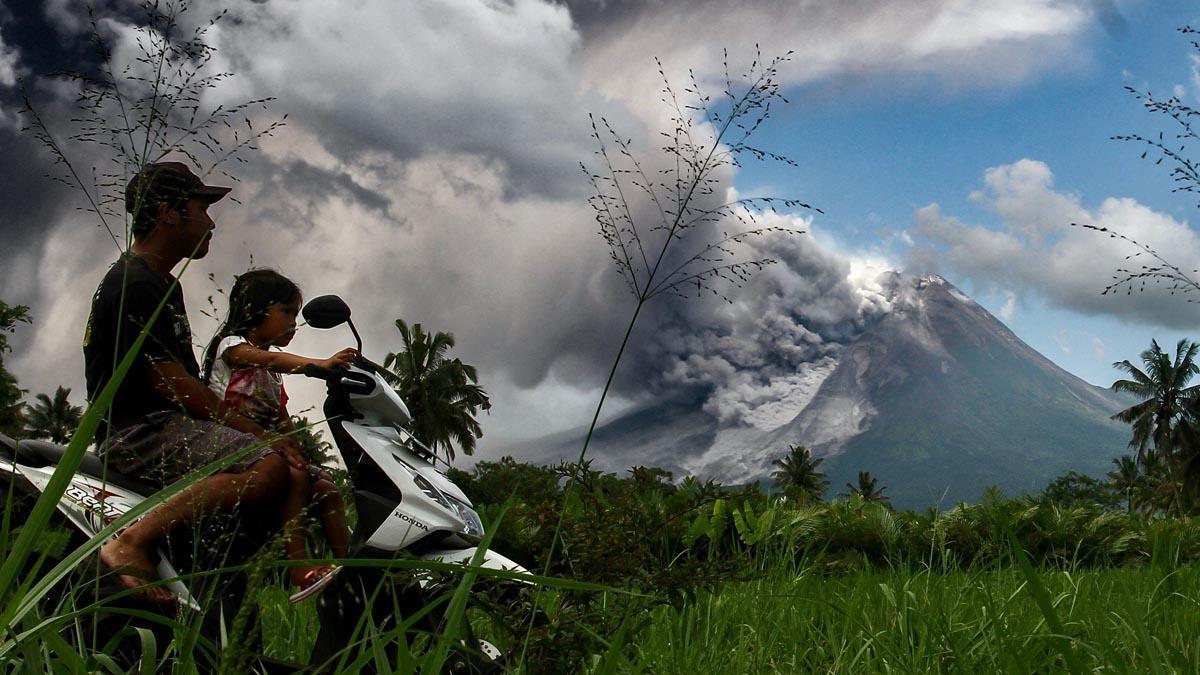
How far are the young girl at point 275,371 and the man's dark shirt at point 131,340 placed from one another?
146 millimetres

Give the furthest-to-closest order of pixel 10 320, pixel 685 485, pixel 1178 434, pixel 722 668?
pixel 1178 434 < pixel 10 320 < pixel 685 485 < pixel 722 668

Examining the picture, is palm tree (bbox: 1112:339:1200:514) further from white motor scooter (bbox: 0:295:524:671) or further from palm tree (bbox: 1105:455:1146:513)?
white motor scooter (bbox: 0:295:524:671)

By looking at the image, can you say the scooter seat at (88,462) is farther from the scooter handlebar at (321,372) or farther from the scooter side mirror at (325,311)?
the scooter side mirror at (325,311)

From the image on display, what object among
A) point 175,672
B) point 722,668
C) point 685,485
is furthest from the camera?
point 685,485

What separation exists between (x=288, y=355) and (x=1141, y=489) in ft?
250

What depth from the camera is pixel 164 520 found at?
103 inches

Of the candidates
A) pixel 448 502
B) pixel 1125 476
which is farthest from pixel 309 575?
pixel 1125 476

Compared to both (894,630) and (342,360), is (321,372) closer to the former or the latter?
(342,360)

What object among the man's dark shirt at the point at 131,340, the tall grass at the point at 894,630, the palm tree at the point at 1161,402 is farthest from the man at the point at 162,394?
the palm tree at the point at 1161,402

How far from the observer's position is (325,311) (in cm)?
259

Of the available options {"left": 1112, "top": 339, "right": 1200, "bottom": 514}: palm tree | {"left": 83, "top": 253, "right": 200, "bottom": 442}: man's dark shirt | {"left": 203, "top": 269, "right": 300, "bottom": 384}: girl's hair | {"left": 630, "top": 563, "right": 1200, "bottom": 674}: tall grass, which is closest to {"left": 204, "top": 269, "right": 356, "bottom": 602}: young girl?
{"left": 203, "top": 269, "right": 300, "bottom": 384}: girl's hair

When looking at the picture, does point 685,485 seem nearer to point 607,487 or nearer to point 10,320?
point 607,487

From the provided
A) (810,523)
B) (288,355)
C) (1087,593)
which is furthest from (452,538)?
(810,523)

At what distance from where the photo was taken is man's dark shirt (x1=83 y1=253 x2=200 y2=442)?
8.50 ft
